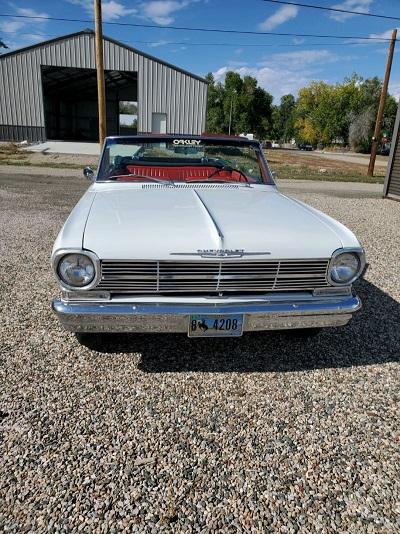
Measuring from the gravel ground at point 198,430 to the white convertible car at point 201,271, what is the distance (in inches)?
17.0

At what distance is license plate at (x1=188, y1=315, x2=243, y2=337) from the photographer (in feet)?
8.13

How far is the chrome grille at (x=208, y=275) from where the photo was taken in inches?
94.3

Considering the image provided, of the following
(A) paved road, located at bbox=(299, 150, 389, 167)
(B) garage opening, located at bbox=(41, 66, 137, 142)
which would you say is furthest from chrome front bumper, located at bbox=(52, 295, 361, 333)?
(A) paved road, located at bbox=(299, 150, 389, 167)

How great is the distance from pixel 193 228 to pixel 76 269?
0.74 meters

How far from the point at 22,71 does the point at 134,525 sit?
28.5 m

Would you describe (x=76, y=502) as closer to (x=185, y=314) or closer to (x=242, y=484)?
(x=242, y=484)

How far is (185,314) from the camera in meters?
2.44

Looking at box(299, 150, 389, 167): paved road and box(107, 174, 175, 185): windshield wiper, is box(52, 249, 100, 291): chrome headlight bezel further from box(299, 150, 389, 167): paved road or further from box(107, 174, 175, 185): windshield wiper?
box(299, 150, 389, 167): paved road

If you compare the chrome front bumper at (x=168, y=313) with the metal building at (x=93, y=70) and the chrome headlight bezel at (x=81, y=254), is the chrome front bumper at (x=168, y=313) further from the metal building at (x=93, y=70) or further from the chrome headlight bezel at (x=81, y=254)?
the metal building at (x=93, y=70)

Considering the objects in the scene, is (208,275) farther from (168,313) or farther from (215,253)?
(168,313)

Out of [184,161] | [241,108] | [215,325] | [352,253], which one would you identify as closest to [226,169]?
[184,161]

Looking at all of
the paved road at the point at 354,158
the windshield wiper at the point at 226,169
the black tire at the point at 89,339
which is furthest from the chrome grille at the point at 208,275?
the paved road at the point at 354,158

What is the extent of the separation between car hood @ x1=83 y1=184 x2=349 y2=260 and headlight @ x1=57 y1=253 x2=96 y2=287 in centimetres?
9

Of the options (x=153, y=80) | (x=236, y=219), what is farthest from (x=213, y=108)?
(x=236, y=219)
